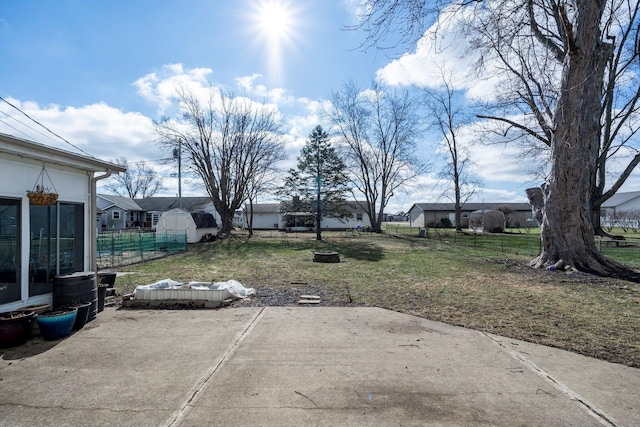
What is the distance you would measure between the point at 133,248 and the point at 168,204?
34.3 m

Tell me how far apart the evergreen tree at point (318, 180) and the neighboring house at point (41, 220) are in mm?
20882

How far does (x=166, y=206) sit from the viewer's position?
47.8 m

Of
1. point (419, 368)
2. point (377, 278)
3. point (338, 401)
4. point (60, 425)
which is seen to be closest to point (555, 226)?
point (377, 278)

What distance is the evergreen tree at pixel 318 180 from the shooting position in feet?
88.8

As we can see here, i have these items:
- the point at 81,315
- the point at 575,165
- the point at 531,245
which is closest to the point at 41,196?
the point at 81,315

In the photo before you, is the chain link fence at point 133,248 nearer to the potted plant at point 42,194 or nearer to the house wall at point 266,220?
the potted plant at point 42,194

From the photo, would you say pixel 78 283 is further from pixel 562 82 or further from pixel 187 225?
pixel 187 225

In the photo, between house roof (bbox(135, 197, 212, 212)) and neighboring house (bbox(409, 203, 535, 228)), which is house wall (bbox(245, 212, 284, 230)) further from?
neighboring house (bbox(409, 203, 535, 228))

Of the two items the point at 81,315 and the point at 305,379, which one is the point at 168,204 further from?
the point at 305,379

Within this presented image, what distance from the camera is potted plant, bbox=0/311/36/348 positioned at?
4.21 metres

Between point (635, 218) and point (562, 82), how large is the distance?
43260mm

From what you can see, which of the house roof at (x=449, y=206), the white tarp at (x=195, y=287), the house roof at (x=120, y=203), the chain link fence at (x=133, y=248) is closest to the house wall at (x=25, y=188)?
the white tarp at (x=195, y=287)

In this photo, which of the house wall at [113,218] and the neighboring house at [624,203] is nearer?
the house wall at [113,218]

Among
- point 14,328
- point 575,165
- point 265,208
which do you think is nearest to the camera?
point 14,328
